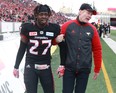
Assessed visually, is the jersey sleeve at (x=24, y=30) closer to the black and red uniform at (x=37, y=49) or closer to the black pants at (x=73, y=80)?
the black and red uniform at (x=37, y=49)

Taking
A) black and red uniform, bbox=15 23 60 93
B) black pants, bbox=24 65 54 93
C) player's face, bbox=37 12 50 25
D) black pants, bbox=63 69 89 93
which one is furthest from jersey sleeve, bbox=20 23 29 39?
black pants, bbox=63 69 89 93

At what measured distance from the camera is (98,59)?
202 inches

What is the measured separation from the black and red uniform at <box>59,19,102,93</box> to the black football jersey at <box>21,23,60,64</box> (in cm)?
19

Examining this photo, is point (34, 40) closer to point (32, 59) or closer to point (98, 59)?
point (32, 59)

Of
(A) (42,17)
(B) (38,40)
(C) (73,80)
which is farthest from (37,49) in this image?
(C) (73,80)

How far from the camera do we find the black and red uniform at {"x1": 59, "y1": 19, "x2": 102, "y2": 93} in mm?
4871

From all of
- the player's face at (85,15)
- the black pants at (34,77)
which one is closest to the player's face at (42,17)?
the player's face at (85,15)

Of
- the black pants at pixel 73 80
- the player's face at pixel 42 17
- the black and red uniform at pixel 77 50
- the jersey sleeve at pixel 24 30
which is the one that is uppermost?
the player's face at pixel 42 17

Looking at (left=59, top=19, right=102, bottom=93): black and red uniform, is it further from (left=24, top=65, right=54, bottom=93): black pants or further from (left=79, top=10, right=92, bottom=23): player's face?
(left=24, top=65, right=54, bottom=93): black pants

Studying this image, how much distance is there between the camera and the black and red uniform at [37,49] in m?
4.90

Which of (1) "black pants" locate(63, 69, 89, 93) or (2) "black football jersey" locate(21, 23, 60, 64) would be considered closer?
(2) "black football jersey" locate(21, 23, 60, 64)

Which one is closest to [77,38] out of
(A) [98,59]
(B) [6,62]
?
(A) [98,59]

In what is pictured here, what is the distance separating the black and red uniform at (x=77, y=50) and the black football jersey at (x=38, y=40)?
19 cm

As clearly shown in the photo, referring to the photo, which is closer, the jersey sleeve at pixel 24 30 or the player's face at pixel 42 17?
the player's face at pixel 42 17
